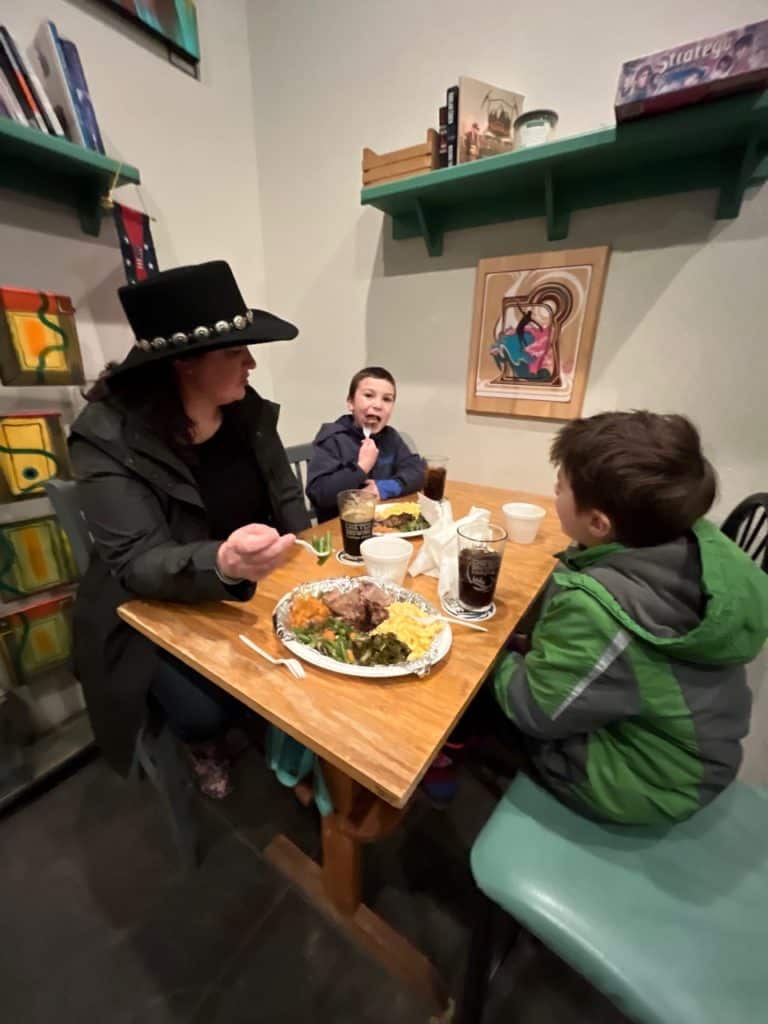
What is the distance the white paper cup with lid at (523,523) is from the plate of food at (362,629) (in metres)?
0.46

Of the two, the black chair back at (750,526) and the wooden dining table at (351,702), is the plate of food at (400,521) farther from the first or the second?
the black chair back at (750,526)

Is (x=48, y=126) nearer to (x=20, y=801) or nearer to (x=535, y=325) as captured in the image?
(x=535, y=325)

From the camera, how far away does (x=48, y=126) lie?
117cm

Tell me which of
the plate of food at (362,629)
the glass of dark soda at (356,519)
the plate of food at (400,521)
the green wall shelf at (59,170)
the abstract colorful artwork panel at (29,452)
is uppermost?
the green wall shelf at (59,170)

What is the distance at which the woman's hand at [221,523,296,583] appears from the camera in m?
0.69

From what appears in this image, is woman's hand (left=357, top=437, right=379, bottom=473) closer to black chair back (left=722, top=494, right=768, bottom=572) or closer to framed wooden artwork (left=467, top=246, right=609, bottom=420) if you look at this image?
framed wooden artwork (left=467, top=246, right=609, bottom=420)

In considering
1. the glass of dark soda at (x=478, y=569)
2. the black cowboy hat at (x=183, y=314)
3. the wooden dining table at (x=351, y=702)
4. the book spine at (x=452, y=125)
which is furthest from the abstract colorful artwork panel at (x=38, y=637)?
the book spine at (x=452, y=125)

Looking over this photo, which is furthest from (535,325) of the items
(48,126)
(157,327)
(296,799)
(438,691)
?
(296,799)

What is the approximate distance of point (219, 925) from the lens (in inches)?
39.7

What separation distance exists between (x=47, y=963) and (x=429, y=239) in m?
2.53

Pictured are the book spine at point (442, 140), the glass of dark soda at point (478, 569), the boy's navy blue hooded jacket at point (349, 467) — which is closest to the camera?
the glass of dark soda at point (478, 569)

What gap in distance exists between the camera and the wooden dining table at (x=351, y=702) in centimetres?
54

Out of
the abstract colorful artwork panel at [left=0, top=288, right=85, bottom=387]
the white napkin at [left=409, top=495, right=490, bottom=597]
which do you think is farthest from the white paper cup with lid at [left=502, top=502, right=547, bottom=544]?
the abstract colorful artwork panel at [left=0, top=288, right=85, bottom=387]

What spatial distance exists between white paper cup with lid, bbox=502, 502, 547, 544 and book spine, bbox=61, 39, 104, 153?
5.57ft
